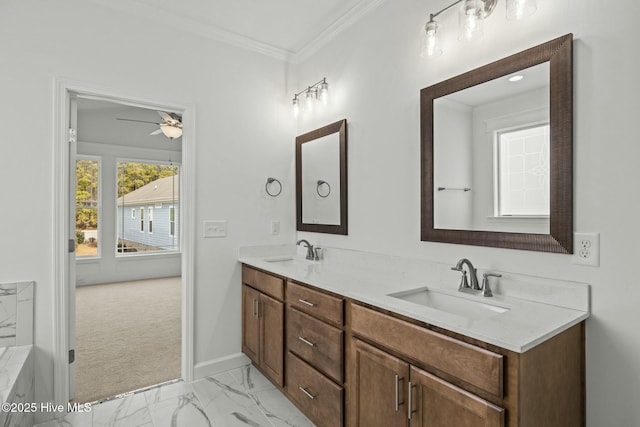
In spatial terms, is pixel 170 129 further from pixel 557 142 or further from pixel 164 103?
pixel 557 142

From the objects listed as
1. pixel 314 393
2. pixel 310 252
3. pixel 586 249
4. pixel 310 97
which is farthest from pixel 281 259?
pixel 586 249

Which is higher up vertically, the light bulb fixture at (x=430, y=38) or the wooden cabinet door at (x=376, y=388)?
the light bulb fixture at (x=430, y=38)

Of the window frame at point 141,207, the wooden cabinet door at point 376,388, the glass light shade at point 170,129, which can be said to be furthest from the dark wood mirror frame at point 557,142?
the window frame at point 141,207

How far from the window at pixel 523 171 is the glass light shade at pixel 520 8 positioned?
1.56 feet

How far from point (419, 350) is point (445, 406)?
197mm

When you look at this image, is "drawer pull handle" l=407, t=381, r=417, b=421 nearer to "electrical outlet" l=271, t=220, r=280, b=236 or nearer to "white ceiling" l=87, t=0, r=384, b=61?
"electrical outlet" l=271, t=220, r=280, b=236

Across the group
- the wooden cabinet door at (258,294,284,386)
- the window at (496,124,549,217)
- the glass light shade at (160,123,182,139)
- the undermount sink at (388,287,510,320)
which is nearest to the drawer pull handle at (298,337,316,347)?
the wooden cabinet door at (258,294,284,386)

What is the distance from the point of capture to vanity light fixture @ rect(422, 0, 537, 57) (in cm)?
147

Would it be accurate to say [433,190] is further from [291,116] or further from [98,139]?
[98,139]

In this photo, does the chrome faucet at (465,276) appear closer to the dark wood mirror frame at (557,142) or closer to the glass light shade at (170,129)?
the dark wood mirror frame at (557,142)

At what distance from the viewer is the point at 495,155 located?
1.63 m

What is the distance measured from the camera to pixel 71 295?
7.38 ft

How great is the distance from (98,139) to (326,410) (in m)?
5.73

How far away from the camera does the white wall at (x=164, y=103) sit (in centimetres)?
202
